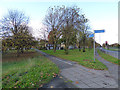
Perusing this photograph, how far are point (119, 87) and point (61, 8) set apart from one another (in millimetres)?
16276

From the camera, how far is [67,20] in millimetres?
16062

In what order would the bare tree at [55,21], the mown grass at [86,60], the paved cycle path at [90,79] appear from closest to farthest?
1. the paved cycle path at [90,79]
2. the mown grass at [86,60]
3. the bare tree at [55,21]

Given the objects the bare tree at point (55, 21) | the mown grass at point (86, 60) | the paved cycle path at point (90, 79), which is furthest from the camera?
the bare tree at point (55, 21)

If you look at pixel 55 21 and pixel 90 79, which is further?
pixel 55 21

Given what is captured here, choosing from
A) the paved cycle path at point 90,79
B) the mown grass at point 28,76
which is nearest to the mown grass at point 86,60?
the paved cycle path at point 90,79

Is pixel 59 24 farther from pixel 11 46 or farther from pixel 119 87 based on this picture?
pixel 119 87

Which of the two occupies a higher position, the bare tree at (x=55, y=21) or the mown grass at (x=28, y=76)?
the bare tree at (x=55, y=21)

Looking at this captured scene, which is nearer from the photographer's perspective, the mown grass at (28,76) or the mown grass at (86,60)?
the mown grass at (28,76)

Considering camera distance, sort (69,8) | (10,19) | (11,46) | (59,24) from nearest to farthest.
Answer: (11,46) < (10,19) < (69,8) < (59,24)

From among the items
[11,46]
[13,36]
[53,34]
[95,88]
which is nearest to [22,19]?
[13,36]

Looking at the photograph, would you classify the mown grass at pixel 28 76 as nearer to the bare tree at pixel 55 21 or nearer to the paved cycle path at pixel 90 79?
the paved cycle path at pixel 90 79

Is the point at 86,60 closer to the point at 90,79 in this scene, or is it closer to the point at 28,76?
the point at 90,79

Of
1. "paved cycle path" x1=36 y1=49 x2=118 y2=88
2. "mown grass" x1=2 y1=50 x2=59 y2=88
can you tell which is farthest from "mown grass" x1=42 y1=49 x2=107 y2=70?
"mown grass" x1=2 y1=50 x2=59 y2=88

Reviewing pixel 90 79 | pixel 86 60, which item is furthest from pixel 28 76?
pixel 86 60
